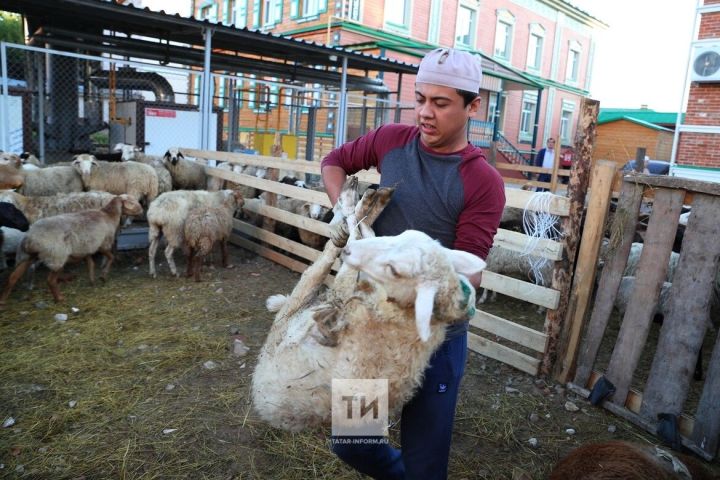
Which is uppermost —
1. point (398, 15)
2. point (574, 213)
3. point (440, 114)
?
point (398, 15)

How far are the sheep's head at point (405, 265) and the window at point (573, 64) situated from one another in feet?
112

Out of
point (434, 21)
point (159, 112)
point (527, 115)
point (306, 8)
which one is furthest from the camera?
point (527, 115)

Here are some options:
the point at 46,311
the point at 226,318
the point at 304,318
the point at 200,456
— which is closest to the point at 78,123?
the point at 46,311

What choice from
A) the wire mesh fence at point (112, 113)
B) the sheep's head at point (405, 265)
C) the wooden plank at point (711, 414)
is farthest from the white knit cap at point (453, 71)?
the wire mesh fence at point (112, 113)

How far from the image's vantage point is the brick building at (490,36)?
2114cm

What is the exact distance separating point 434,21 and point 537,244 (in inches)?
881

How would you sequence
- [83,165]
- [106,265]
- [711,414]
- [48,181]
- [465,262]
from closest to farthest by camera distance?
1. [465,262]
2. [711,414]
3. [106,265]
4. [48,181]
5. [83,165]

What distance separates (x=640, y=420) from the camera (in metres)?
3.61

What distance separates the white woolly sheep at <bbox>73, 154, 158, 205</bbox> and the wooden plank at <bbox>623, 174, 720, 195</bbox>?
6.98 meters

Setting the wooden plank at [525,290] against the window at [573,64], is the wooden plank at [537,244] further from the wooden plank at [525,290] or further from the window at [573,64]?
the window at [573,64]

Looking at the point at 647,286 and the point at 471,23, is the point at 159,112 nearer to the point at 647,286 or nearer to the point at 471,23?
the point at 647,286

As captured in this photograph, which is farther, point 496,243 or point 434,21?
point 434,21

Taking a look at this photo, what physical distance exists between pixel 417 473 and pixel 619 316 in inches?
193

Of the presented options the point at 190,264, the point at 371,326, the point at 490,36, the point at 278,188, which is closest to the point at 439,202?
the point at 371,326
